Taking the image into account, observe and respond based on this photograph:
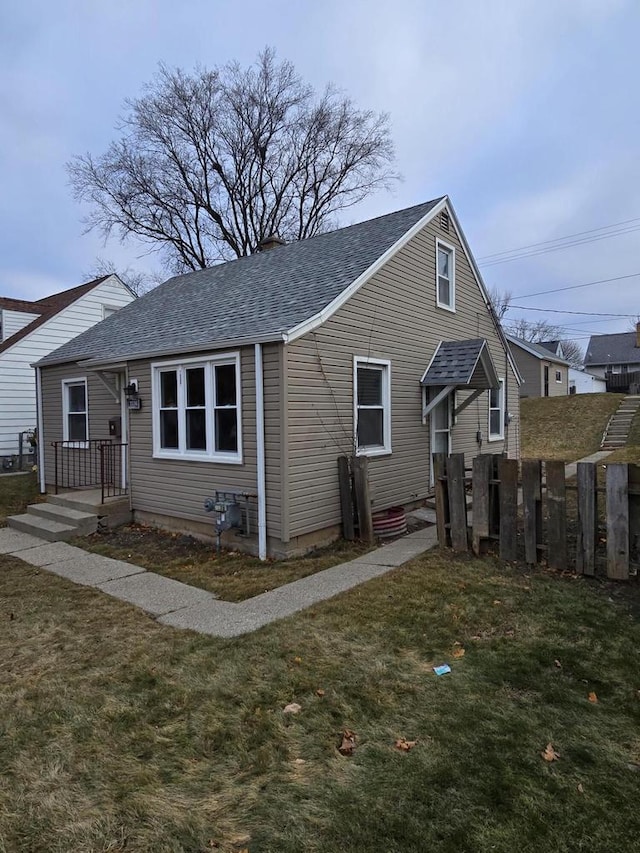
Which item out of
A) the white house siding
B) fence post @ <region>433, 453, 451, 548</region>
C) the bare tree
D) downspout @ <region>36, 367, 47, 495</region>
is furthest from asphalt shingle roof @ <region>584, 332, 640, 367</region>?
downspout @ <region>36, 367, 47, 495</region>

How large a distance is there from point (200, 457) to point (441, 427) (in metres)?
5.24

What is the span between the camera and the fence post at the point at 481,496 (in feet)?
20.1

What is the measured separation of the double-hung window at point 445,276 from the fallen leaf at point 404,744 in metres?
9.14

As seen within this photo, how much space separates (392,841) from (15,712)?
252 centimetres

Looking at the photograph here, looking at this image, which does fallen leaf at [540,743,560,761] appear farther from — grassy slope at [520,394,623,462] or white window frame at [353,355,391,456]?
grassy slope at [520,394,623,462]

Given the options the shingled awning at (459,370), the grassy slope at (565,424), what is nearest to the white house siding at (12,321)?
the shingled awning at (459,370)

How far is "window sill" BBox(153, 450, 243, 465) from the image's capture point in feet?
24.2

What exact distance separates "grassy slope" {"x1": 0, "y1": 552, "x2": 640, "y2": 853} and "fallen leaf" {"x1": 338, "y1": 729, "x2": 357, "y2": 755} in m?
0.04

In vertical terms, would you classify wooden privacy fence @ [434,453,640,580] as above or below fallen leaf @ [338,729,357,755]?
above

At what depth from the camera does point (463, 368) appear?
9.47 metres

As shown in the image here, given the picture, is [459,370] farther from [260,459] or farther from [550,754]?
[550,754]

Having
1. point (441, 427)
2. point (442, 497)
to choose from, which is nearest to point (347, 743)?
point (442, 497)

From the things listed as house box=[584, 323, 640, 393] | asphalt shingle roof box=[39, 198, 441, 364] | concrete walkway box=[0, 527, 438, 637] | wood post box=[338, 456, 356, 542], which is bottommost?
concrete walkway box=[0, 527, 438, 637]

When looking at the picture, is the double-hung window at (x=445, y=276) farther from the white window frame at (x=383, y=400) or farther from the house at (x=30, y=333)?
the house at (x=30, y=333)
